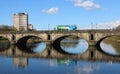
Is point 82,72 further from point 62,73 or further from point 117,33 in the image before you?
point 117,33

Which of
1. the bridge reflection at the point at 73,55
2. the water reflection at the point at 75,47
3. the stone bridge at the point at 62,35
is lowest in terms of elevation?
the bridge reflection at the point at 73,55

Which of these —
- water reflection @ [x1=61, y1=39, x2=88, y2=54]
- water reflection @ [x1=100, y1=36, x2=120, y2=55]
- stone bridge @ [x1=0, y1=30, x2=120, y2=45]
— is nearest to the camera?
water reflection @ [x1=100, y1=36, x2=120, y2=55]

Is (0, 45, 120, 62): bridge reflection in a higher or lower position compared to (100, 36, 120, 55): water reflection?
lower

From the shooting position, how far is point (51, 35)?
73500 millimetres

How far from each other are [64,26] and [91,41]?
92.3ft

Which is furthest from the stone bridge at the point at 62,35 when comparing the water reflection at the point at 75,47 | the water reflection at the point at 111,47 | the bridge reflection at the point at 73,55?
the bridge reflection at the point at 73,55

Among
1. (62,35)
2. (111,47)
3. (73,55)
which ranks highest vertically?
(62,35)

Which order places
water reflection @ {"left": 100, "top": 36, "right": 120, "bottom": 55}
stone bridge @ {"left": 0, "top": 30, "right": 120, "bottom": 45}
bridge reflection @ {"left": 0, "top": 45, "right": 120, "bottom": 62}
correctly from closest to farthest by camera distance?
1. bridge reflection @ {"left": 0, "top": 45, "right": 120, "bottom": 62}
2. water reflection @ {"left": 100, "top": 36, "right": 120, "bottom": 55}
3. stone bridge @ {"left": 0, "top": 30, "right": 120, "bottom": 45}

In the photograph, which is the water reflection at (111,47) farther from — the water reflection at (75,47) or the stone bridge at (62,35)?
the water reflection at (75,47)

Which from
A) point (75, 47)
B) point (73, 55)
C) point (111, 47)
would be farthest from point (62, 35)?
point (73, 55)

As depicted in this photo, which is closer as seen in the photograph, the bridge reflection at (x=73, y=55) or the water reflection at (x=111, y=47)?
the bridge reflection at (x=73, y=55)

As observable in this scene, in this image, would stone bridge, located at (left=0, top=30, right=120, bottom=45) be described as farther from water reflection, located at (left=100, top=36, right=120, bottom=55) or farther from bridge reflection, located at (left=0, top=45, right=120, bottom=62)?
bridge reflection, located at (left=0, top=45, right=120, bottom=62)

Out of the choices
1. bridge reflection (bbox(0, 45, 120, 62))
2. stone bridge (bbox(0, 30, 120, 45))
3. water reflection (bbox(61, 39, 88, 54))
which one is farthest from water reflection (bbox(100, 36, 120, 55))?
water reflection (bbox(61, 39, 88, 54))

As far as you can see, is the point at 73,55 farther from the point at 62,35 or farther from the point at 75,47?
the point at 75,47
